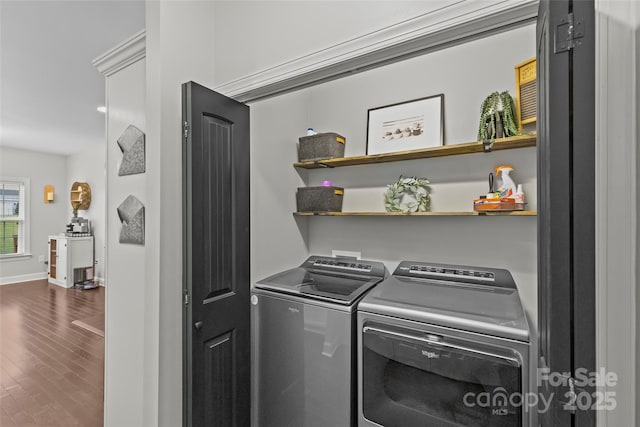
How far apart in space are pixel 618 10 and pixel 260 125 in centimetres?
169

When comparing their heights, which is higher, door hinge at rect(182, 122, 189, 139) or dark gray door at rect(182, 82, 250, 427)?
door hinge at rect(182, 122, 189, 139)

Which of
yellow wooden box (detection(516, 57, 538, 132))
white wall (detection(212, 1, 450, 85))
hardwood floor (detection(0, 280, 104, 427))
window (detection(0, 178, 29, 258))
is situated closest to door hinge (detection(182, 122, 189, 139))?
white wall (detection(212, 1, 450, 85))

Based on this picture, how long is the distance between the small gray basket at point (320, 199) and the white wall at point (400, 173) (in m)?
0.11

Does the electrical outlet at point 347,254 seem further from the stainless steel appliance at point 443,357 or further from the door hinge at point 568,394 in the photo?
the door hinge at point 568,394

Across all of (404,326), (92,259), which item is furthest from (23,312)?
(404,326)

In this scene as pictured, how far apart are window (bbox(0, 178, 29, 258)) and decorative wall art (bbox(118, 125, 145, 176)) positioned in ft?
21.1

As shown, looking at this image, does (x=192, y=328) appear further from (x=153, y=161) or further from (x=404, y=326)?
(x=404, y=326)

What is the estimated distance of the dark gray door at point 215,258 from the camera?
134 cm

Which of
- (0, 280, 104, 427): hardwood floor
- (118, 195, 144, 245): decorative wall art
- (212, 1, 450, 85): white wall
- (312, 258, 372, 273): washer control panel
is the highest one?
(212, 1, 450, 85): white wall

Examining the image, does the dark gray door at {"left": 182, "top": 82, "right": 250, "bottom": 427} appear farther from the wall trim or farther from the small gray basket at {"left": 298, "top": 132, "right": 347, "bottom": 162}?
the small gray basket at {"left": 298, "top": 132, "right": 347, "bottom": 162}

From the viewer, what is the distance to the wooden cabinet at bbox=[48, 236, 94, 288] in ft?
18.7

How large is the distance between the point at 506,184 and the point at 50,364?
412 centimetres

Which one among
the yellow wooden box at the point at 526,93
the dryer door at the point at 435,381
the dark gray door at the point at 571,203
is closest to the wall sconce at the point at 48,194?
the dryer door at the point at 435,381

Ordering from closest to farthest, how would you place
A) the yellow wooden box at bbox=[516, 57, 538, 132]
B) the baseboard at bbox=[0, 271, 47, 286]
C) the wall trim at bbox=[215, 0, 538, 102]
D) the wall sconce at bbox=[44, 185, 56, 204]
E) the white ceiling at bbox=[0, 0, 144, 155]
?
the wall trim at bbox=[215, 0, 538, 102]
the yellow wooden box at bbox=[516, 57, 538, 132]
the white ceiling at bbox=[0, 0, 144, 155]
the baseboard at bbox=[0, 271, 47, 286]
the wall sconce at bbox=[44, 185, 56, 204]
